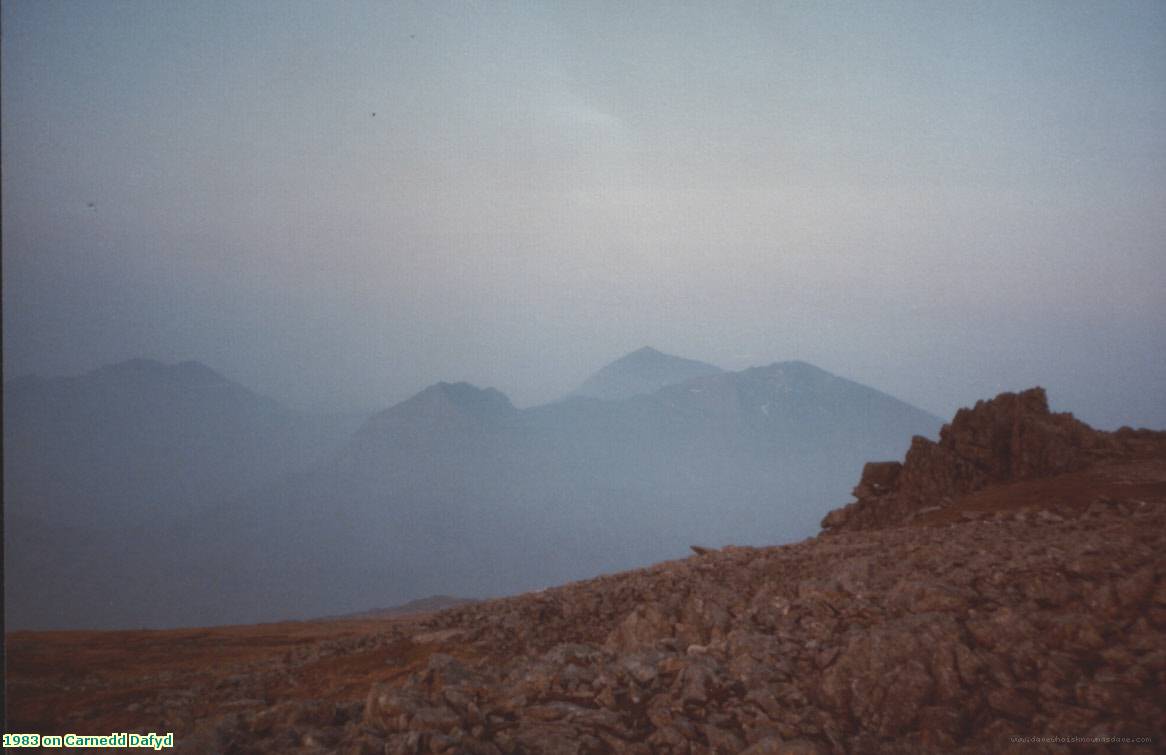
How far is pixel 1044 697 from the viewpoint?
277 inches

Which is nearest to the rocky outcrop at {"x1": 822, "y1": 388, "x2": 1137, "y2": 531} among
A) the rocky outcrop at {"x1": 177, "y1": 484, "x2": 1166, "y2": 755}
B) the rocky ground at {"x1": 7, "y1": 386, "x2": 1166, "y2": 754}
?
the rocky ground at {"x1": 7, "y1": 386, "x2": 1166, "y2": 754}

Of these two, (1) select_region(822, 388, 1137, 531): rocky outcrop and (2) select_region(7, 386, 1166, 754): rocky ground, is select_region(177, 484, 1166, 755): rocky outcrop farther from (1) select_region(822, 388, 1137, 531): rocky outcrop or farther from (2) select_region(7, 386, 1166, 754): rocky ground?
(1) select_region(822, 388, 1137, 531): rocky outcrop

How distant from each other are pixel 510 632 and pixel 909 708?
10760 millimetres

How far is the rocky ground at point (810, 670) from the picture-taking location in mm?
6941

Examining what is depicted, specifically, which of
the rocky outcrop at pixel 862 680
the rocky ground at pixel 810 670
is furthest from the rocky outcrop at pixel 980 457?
the rocky outcrop at pixel 862 680

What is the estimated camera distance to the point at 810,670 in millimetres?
8336

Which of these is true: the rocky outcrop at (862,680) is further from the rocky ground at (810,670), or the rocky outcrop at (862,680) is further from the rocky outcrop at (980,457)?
the rocky outcrop at (980,457)

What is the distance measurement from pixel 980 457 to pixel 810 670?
Answer: 22125 millimetres

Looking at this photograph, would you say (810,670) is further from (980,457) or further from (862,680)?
(980,457)

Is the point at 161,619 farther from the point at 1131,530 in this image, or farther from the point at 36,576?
the point at 1131,530

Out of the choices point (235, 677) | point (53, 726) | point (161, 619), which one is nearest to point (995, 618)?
Result: point (235, 677)

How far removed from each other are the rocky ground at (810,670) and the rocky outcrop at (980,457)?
8.17 meters

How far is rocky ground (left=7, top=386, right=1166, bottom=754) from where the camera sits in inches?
273

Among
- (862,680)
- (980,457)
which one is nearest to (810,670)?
(862,680)
